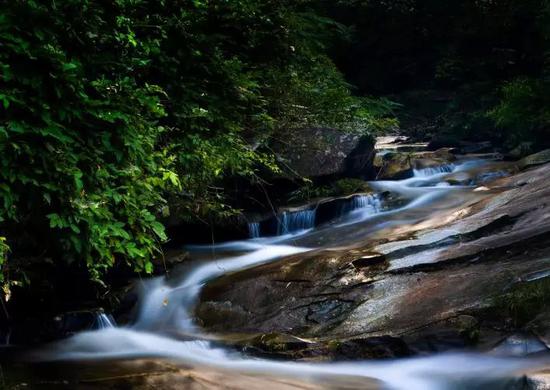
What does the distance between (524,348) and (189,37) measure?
4.33 m

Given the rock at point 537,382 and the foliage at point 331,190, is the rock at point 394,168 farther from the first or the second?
the rock at point 537,382

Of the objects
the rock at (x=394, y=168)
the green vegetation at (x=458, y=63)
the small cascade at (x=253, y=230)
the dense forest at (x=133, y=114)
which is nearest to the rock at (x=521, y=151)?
the green vegetation at (x=458, y=63)

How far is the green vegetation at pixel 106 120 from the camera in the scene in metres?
4.02

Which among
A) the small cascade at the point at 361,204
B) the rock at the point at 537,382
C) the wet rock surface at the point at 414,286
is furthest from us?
the small cascade at the point at 361,204

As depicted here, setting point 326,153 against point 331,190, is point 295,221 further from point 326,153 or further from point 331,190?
point 326,153

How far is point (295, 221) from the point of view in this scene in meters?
10.5

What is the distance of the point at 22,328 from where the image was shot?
666 cm

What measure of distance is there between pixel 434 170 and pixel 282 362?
36.1 feet

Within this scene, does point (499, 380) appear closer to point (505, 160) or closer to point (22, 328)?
point (22, 328)

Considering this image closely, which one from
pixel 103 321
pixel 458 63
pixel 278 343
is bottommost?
pixel 278 343

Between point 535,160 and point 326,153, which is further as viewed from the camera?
point 535,160

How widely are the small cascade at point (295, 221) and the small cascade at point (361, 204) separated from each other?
0.72 m

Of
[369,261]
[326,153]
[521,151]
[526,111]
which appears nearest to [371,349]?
[369,261]

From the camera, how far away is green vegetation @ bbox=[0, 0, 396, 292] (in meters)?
4.02
